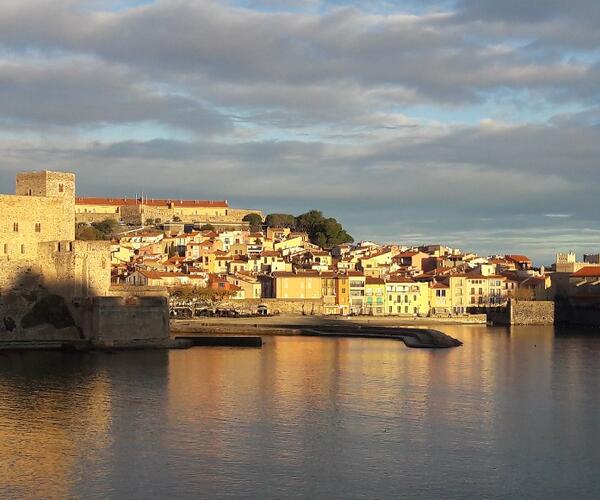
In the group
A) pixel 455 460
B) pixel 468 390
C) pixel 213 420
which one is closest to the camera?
pixel 455 460

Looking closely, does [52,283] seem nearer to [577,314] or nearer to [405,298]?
[405,298]

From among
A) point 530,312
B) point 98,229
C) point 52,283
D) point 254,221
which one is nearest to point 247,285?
point 530,312

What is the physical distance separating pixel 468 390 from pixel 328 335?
66.6ft

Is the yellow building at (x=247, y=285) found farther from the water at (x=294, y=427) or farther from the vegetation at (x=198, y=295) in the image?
the water at (x=294, y=427)

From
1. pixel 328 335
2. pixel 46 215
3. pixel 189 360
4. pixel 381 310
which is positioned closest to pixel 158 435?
pixel 189 360

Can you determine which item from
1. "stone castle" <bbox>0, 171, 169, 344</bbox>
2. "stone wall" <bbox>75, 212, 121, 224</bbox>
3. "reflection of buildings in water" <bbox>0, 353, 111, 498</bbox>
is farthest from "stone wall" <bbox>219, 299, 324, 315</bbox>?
"stone wall" <bbox>75, 212, 121, 224</bbox>

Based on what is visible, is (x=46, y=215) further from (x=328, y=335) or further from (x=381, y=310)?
(x=381, y=310)

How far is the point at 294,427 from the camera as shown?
20.8 m

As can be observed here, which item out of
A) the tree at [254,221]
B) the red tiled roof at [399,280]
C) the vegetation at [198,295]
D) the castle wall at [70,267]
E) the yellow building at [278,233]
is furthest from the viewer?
the tree at [254,221]

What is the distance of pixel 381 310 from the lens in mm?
61094

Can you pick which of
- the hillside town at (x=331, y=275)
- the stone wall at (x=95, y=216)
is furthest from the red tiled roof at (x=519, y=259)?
the stone wall at (x=95, y=216)

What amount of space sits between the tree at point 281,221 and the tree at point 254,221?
1.06m

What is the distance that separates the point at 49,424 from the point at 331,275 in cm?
4037

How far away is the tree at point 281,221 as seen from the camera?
92.7 m
